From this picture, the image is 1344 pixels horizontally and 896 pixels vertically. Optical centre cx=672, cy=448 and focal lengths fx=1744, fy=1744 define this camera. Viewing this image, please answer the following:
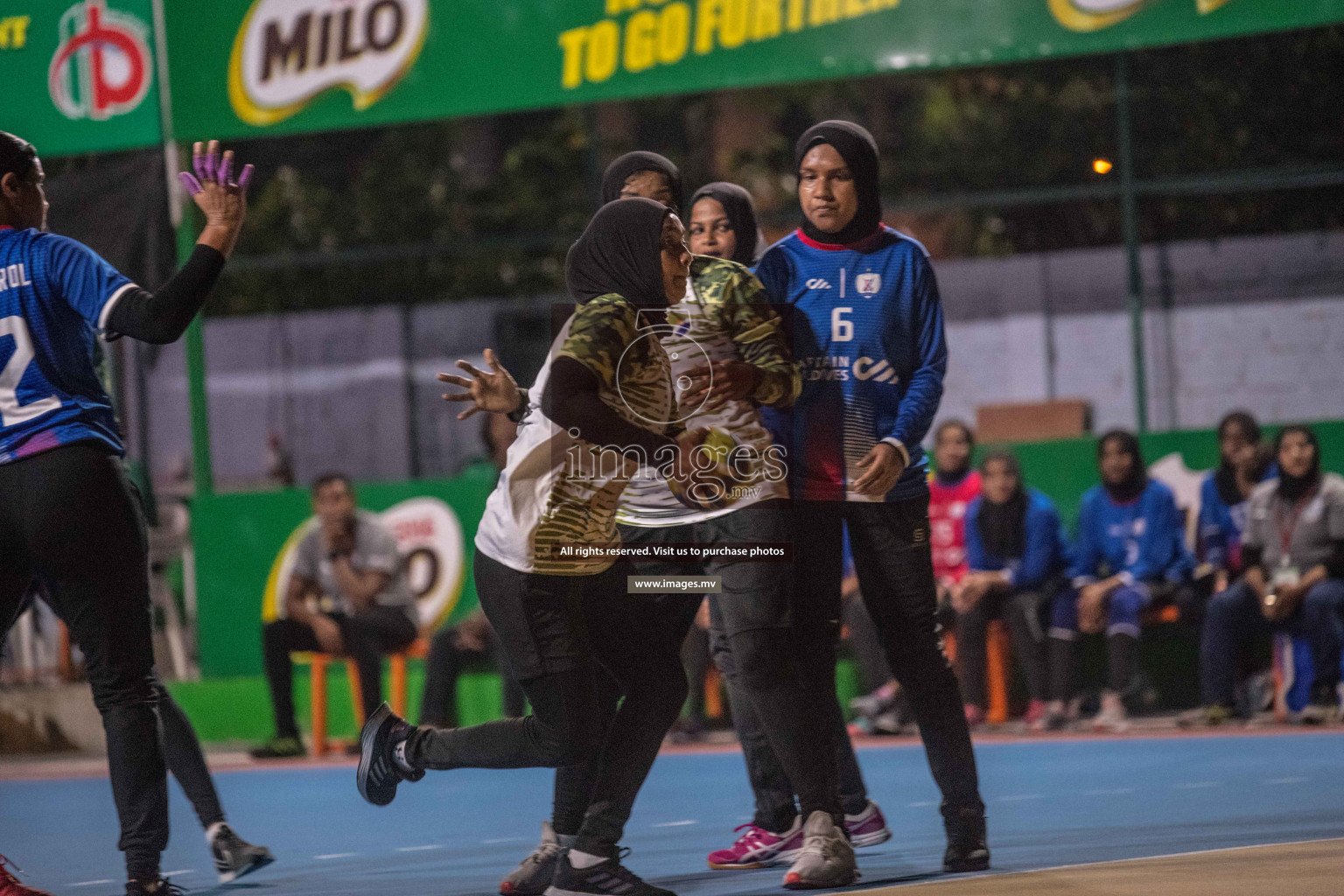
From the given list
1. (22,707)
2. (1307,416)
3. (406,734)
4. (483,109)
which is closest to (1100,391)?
(1307,416)

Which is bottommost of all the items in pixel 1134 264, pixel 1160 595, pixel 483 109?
pixel 1160 595

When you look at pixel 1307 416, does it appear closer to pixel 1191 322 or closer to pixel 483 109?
pixel 1191 322

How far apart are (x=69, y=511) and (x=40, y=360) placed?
1.35 ft

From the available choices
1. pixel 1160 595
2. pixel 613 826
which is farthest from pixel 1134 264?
pixel 613 826

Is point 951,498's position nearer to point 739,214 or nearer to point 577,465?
point 739,214

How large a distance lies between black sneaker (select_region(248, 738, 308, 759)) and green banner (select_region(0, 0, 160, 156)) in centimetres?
376

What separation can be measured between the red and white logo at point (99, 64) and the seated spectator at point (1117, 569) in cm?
616

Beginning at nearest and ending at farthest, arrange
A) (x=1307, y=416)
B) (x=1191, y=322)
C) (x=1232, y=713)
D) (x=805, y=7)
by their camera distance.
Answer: (x=1232, y=713), (x=805, y=7), (x=1307, y=416), (x=1191, y=322)

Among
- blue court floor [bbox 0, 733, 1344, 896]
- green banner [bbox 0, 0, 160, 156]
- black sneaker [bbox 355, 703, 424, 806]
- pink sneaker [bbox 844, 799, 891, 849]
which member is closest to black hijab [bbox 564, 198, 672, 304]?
black sneaker [bbox 355, 703, 424, 806]

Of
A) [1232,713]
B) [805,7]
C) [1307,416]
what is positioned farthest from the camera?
[1307,416]

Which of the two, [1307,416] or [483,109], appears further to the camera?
[1307,416]

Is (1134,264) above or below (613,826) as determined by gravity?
above

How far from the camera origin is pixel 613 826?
4.57 metres

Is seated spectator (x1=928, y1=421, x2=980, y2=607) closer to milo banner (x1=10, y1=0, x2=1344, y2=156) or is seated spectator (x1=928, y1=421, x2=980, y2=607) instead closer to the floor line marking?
milo banner (x1=10, y1=0, x2=1344, y2=156)
